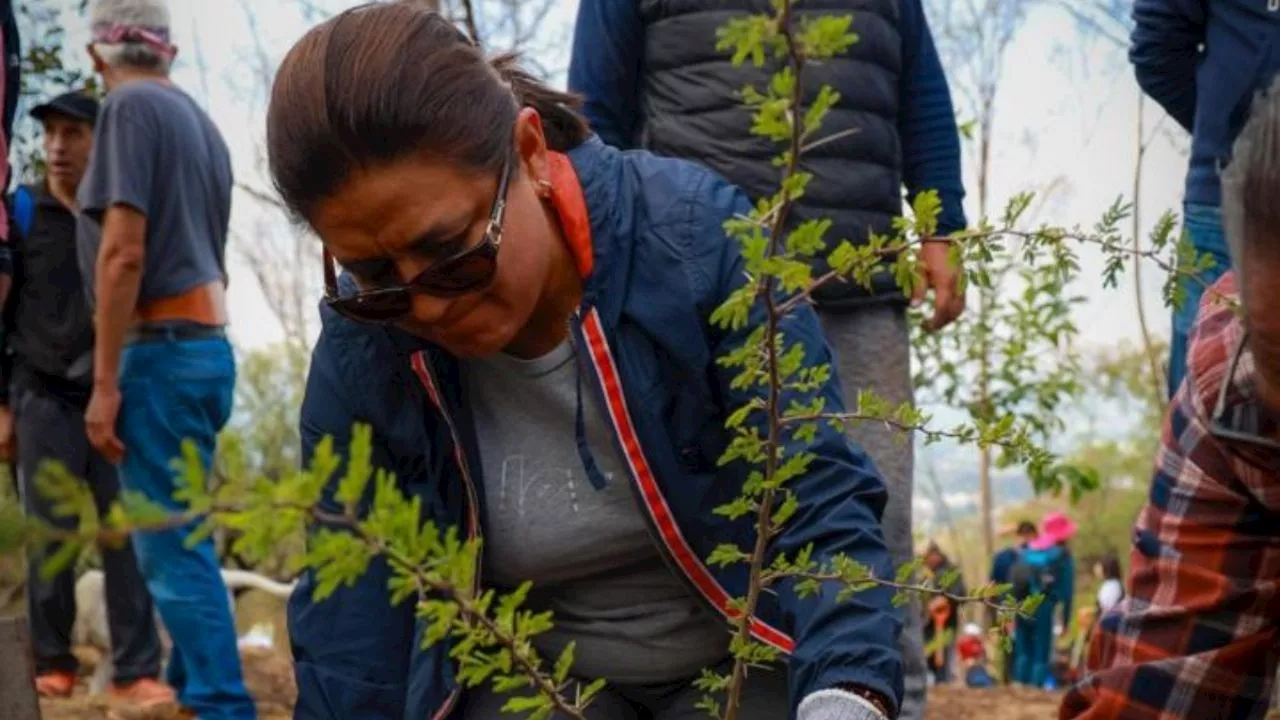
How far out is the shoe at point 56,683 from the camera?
6.44 metres

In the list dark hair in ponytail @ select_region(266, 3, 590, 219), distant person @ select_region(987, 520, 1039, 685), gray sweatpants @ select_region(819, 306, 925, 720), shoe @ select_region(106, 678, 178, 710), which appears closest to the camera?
dark hair in ponytail @ select_region(266, 3, 590, 219)

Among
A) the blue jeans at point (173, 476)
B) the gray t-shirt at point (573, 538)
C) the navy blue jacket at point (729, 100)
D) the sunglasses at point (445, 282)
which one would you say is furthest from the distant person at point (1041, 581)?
the sunglasses at point (445, 282)

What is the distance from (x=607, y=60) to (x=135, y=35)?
5.15 ft

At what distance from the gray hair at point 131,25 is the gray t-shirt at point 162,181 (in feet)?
0.23

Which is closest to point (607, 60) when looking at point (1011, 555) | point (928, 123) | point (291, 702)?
point (928, 123)

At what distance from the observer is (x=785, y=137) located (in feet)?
6.43

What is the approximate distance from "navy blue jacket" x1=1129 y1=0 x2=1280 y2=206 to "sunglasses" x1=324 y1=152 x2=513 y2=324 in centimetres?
196

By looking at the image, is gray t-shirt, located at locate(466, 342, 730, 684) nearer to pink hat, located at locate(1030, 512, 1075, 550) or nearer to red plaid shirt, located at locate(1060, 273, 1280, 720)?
red plaid shirt, located at locate(1060, 273, 1280, 720)

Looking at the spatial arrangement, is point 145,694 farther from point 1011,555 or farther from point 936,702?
point 1011,555

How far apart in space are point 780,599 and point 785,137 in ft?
2.47

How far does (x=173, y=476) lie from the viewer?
5113 millimetres

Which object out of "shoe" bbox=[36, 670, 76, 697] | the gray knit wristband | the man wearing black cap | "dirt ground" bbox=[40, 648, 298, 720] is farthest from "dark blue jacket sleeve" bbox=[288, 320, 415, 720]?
"shoe" bbox=[36, 670, 76, 697]

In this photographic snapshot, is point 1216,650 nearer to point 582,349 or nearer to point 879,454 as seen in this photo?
point 582,349

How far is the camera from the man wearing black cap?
5.95 metres
